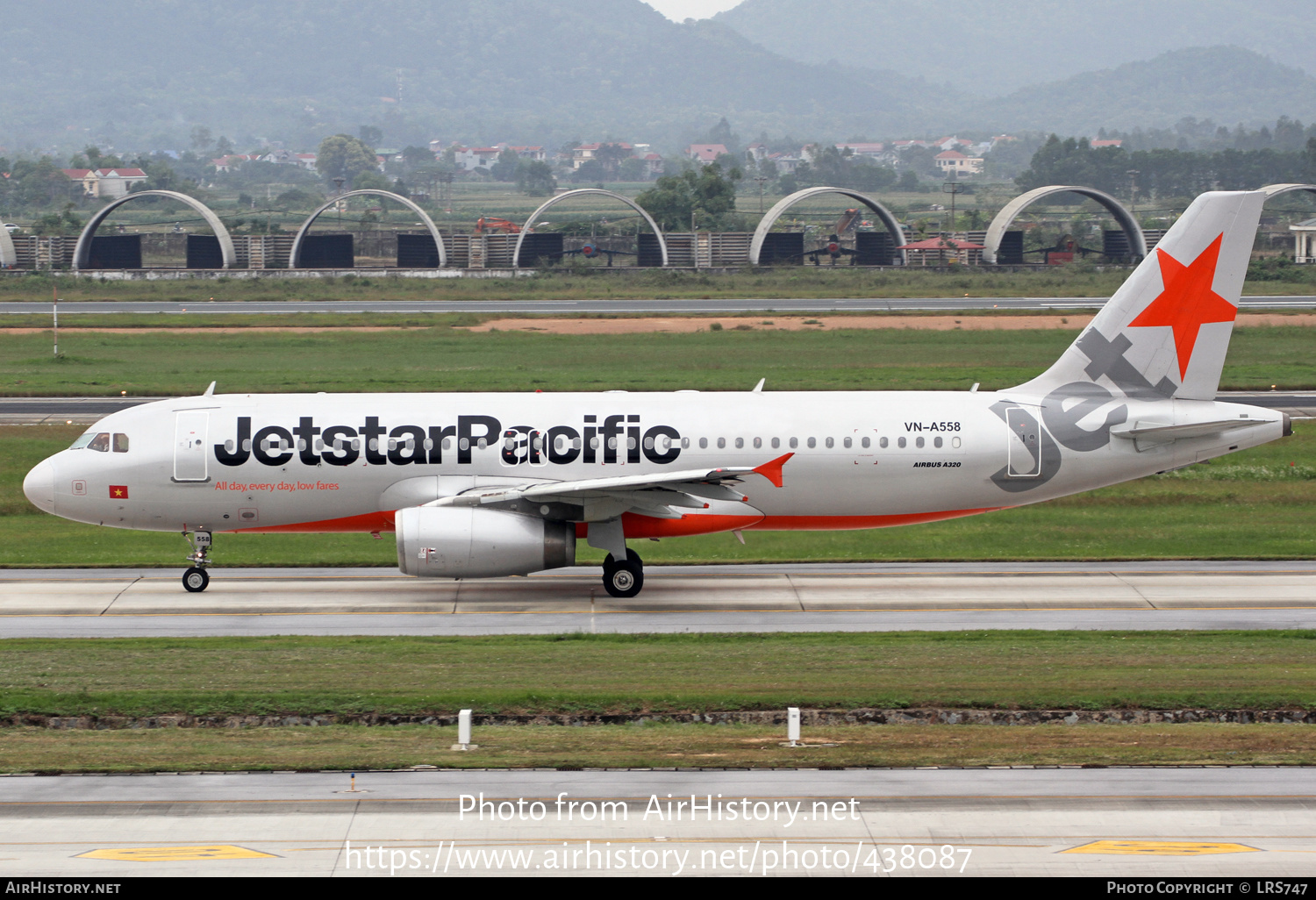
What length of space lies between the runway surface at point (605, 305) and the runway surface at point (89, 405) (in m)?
32.5

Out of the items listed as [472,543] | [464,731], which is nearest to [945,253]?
[472,543]

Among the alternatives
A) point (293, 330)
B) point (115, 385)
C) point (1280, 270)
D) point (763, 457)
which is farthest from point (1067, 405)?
point (1280, 270)

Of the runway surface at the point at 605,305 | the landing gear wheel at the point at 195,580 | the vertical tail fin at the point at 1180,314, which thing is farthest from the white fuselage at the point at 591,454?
the runway surface at the point at 605,305

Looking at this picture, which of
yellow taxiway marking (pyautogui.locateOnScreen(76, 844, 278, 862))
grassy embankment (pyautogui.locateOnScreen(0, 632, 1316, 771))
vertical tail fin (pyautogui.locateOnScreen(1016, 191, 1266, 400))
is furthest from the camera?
vertical tail fin (pyautogui.locateOnScreen(1016, 191, 1266, 400))

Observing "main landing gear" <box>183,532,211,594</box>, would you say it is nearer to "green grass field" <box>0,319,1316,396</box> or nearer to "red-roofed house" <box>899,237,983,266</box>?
"green grass field" <box>0,319,1316,396</box>

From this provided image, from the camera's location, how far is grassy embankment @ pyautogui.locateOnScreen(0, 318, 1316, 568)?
36.8 meters

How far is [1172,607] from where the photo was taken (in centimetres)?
3008

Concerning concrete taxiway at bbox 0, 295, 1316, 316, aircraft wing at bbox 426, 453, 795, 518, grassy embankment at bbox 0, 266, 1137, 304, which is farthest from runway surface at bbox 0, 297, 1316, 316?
aircraft wing at bbox 426, 453, 795, 518

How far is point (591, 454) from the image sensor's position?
105 ft

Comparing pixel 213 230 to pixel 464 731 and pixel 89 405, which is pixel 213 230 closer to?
pixel 89 405

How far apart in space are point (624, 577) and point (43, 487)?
45.2 feet

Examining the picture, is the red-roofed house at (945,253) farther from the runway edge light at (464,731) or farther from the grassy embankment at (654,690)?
the runway edge light at (464,731)

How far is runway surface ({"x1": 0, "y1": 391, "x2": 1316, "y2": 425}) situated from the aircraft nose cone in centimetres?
2162
